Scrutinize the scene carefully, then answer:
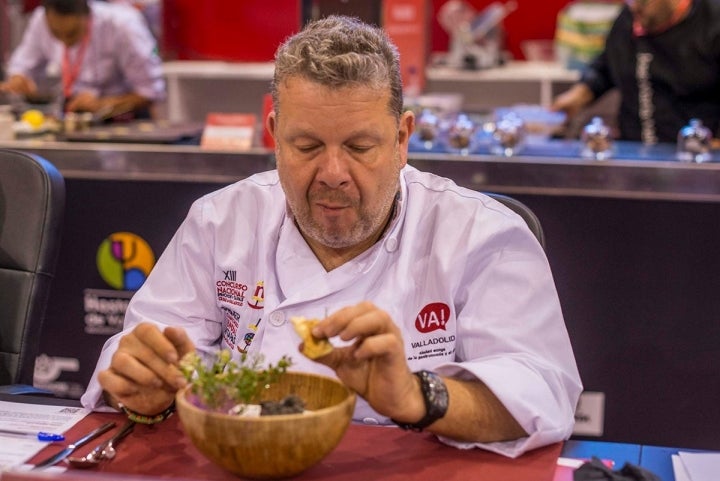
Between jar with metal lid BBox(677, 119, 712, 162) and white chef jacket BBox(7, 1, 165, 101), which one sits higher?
white chef jacket BBox(7, 1, 165, 101)

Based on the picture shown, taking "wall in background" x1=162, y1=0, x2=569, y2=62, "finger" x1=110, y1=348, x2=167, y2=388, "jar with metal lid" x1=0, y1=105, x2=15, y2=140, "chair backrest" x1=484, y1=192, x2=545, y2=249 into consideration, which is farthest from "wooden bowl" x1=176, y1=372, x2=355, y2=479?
"wall in background" x1=162, y1=0, x2=569, y2=62

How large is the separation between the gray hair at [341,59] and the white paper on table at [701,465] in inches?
26.1

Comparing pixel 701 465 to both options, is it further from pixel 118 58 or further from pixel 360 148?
pixel 118 58

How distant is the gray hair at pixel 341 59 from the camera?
1.61 m

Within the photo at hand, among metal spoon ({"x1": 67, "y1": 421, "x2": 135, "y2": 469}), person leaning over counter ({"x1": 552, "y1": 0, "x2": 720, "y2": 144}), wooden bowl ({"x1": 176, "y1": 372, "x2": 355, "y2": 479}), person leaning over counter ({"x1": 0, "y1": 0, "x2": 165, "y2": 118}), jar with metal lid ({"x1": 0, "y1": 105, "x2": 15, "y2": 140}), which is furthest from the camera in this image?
person leaning over counter ({"x1": 0, "y1": 0, "x2": 165, "y2": 118})

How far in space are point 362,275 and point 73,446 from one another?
515 millimetres

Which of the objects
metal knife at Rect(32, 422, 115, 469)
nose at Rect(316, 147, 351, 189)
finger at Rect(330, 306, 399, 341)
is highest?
nose at Rect(316, 147, 351, 189)

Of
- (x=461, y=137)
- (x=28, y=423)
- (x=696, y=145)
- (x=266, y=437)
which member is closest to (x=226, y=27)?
(x=461, y=137)

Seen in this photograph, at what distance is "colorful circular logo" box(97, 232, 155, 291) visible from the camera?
132 inches

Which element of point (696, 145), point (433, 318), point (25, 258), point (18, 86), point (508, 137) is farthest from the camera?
point (18, 86)

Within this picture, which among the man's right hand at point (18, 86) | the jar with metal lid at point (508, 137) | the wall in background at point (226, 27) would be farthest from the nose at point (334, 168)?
the wall in background at point (226, 27)

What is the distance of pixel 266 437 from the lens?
1239 millimetres

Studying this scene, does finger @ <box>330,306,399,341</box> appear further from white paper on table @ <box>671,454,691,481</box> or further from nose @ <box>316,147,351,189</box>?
white paper on table @ <box>671,454,691,481</box>

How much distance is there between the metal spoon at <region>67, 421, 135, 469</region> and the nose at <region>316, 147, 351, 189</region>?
0.46 metres
